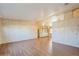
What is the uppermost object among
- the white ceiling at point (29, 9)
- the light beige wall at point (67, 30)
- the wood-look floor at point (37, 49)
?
the white ceiling at point (29, 9)

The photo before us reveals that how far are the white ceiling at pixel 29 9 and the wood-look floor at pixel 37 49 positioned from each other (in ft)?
1.67

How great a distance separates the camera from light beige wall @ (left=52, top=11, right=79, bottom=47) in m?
1.95

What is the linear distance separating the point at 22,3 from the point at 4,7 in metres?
0.35

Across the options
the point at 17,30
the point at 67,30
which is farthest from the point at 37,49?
the point at 67,30

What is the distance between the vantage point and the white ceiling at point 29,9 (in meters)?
1.95

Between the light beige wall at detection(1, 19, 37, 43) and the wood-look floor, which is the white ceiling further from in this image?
the wood-look floor

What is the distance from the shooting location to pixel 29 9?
1992 millimetres

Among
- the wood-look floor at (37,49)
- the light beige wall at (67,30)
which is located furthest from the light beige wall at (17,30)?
the light beige wall at (67,30)

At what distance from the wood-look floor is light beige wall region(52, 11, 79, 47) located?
109 mm

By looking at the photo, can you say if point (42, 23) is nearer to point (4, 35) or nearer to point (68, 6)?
point (68, 6)

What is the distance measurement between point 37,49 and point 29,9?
2.62 feet

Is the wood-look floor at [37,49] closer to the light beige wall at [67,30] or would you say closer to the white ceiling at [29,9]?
the light beige wall at [67,30]

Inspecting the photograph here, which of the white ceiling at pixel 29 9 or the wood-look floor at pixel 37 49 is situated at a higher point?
the white ceiling at pixel 29 9

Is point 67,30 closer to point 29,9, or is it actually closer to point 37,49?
point 37,49
